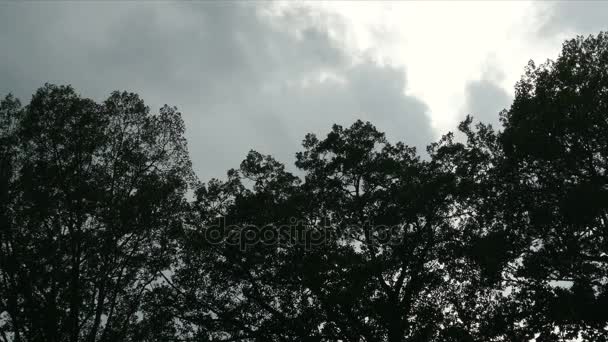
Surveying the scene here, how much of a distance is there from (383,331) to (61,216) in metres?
12.1

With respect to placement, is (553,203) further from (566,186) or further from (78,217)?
(78,217)

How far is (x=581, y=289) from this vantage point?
1424 centimetres

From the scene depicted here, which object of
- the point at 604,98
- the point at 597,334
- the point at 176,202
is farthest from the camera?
the point at 176,202

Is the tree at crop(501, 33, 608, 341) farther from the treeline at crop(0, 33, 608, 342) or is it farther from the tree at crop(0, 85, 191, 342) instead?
the tree at crop(0, 85, 191, 342)

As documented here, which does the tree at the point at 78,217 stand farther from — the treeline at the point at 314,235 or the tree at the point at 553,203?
the tree at the point at 553,203

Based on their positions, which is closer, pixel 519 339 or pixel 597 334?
pixel 597 334

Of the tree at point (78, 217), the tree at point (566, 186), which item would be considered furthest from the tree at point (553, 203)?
the tree at point (78, 217)

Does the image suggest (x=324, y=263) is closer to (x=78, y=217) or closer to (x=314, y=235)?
(x=314, y=235)

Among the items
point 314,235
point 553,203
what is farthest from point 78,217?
point 553,203

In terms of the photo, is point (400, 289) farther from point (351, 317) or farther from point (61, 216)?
point (61, 216)

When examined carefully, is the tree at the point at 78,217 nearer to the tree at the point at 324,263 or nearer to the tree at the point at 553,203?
the tree at the point at 324,263

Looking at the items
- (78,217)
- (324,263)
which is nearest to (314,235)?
(324,263)

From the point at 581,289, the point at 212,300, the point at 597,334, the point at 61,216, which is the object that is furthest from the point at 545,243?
the point at 61,216

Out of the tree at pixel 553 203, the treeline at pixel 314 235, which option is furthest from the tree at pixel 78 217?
the tree at pixel 553 203
